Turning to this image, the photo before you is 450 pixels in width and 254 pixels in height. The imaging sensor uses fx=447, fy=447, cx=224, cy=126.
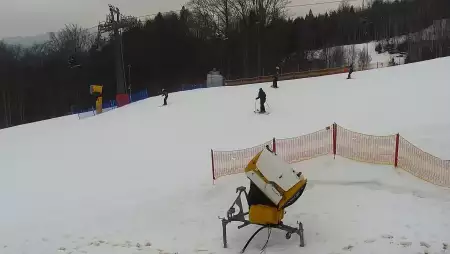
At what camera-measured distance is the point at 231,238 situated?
876cm

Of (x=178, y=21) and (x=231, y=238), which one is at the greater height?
(x=178, y=21)

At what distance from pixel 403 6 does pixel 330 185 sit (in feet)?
353

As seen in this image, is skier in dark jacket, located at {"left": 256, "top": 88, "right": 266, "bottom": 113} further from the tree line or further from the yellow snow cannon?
the tree line

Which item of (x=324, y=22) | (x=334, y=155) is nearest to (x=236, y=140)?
(x=334, y=155)

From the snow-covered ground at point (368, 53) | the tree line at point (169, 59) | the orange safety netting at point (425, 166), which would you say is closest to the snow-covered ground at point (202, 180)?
the orange safety netting at point (425, 166)

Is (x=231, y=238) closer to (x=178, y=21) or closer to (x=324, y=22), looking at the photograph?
(x=178, y=21)

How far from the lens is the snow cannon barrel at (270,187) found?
757cm

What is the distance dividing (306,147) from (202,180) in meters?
3.60

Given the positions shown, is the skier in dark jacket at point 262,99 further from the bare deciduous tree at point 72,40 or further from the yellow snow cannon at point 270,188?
the bare deciduous tree at point 72,40

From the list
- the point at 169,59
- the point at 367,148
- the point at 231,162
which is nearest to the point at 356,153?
the point at 367,148

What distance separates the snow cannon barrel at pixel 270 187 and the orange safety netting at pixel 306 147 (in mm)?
5630

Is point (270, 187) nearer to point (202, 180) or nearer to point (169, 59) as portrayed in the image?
point (202, 180)

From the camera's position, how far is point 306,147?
14.5 meters

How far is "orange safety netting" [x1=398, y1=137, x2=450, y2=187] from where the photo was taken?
10.8m
